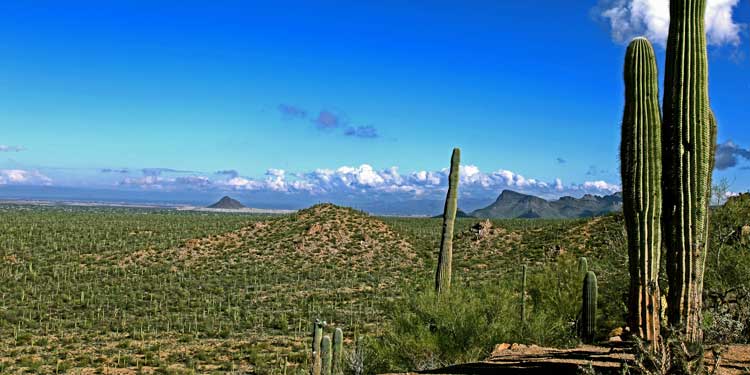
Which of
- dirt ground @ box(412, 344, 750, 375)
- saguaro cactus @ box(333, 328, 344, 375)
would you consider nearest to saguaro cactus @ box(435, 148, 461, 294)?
saguaro cactus @ box(333, 328, 344, 375)

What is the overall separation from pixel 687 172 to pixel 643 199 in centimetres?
63

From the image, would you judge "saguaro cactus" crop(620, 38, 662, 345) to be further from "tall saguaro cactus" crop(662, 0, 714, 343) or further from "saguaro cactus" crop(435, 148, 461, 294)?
"saguaro cactus" crop(435, 148, 461, 294)

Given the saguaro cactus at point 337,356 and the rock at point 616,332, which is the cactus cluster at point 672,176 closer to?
the rock at point 616,332

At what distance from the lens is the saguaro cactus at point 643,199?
870 centimetres

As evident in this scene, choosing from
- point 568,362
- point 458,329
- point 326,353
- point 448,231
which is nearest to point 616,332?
point 458,329

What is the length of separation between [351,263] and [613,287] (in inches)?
984

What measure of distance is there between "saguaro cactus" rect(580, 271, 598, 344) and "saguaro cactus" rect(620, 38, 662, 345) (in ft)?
19.1

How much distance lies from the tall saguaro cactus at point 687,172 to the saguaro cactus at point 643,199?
7.3 inches

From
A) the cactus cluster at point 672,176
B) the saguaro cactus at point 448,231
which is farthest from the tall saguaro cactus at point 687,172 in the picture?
the saguaro cactus at point 448,231

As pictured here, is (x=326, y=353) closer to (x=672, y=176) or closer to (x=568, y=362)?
(x=568, y=362)

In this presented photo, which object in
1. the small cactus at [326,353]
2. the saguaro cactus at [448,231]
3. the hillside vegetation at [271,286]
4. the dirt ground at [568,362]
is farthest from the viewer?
the saguaro cactus at [448,231]

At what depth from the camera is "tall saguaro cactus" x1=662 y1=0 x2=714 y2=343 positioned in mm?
8430

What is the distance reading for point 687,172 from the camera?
8469 millimetres

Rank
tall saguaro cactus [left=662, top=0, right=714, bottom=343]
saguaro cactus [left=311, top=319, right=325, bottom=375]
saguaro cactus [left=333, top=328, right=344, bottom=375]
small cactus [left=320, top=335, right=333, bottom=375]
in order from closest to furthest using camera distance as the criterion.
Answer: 1. tall saguaro cactus [left=662, top=0, right=714, bottom=343]
2. saguaro cactus [left=311, top=319, right=325, bottom=375]
3. small cactus [left=320, top=335, right=333, bottom=375]
4. saguaro cactus [left=333, top=328, right=344, bottom=375]
